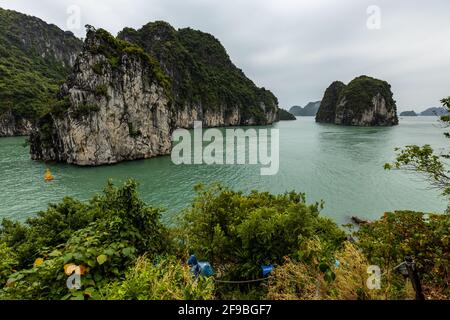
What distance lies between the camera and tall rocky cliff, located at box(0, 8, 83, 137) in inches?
3002

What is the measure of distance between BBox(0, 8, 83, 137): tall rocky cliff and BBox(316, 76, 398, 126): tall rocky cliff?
131352 mm

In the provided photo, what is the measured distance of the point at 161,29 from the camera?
346 ft

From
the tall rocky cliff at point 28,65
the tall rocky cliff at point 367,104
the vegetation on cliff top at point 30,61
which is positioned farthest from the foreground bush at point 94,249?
the tall rocky cliff at point 367,104

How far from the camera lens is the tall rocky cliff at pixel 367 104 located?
128 meters

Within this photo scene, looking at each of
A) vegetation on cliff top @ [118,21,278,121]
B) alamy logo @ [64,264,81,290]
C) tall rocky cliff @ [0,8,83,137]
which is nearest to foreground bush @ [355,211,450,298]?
alamy logo @ [64,264,81,290]

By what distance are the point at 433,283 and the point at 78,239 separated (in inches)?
312

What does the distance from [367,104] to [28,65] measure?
15715 centimetres

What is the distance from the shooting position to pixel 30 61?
115m

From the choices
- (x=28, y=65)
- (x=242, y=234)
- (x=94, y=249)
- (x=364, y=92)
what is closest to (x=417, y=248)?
(x=242, y=234)

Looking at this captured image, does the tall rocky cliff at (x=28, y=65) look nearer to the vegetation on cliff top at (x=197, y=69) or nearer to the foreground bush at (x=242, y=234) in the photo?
the vegetation on cliff top at (x=197, y=69)

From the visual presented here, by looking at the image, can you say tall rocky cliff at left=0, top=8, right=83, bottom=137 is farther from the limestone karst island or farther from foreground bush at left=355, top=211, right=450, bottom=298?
foreground bush at left=355, top=211, right=450, bottom=298

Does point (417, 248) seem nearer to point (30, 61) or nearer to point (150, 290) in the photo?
point (150, 290)

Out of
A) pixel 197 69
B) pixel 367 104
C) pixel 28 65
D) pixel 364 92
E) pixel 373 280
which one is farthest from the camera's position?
pixel 364 92
